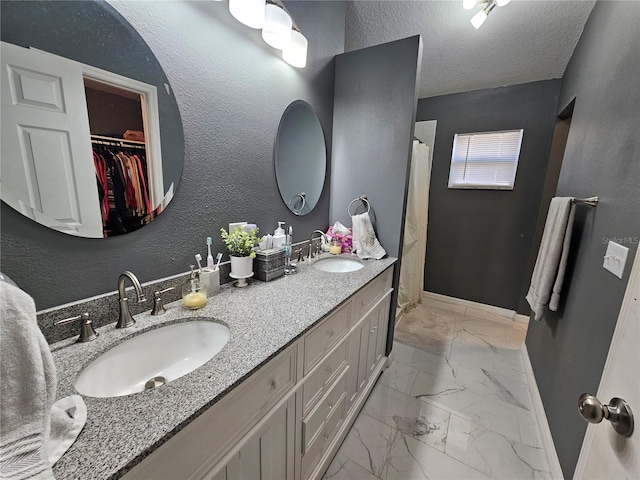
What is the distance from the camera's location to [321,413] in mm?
1105

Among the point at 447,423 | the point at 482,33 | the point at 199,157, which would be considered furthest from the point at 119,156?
the point at 482,33

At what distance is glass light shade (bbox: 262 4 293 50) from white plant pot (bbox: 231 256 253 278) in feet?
3.32

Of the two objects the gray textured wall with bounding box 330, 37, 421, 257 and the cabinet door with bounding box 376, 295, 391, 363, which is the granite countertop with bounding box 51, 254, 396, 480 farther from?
the gray textured wall with bounding box 330, 37, 421, 257

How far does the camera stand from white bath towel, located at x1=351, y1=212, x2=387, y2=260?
1.77m

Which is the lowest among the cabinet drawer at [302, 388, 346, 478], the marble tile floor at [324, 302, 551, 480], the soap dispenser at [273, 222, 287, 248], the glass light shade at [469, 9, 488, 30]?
the marble tile floor at [324, 302, 551, 480]

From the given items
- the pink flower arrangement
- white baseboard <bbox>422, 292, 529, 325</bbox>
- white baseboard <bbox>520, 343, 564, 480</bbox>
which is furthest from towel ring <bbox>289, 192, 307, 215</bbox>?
white baseboard <bbox>422, 292, 529, 325</bbox>

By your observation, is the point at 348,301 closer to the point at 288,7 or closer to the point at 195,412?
the point at 195,412

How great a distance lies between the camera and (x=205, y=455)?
61 centimetres

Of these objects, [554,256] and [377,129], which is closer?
[554,256]

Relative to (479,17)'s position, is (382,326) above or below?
below

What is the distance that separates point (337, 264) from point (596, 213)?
53.2 inches

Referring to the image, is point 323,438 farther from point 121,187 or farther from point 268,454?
point 121,187

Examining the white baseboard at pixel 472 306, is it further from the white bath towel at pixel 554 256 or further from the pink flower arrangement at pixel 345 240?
the pink flower arrangement at pixel 345 240

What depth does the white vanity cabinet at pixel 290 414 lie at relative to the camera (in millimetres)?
587
